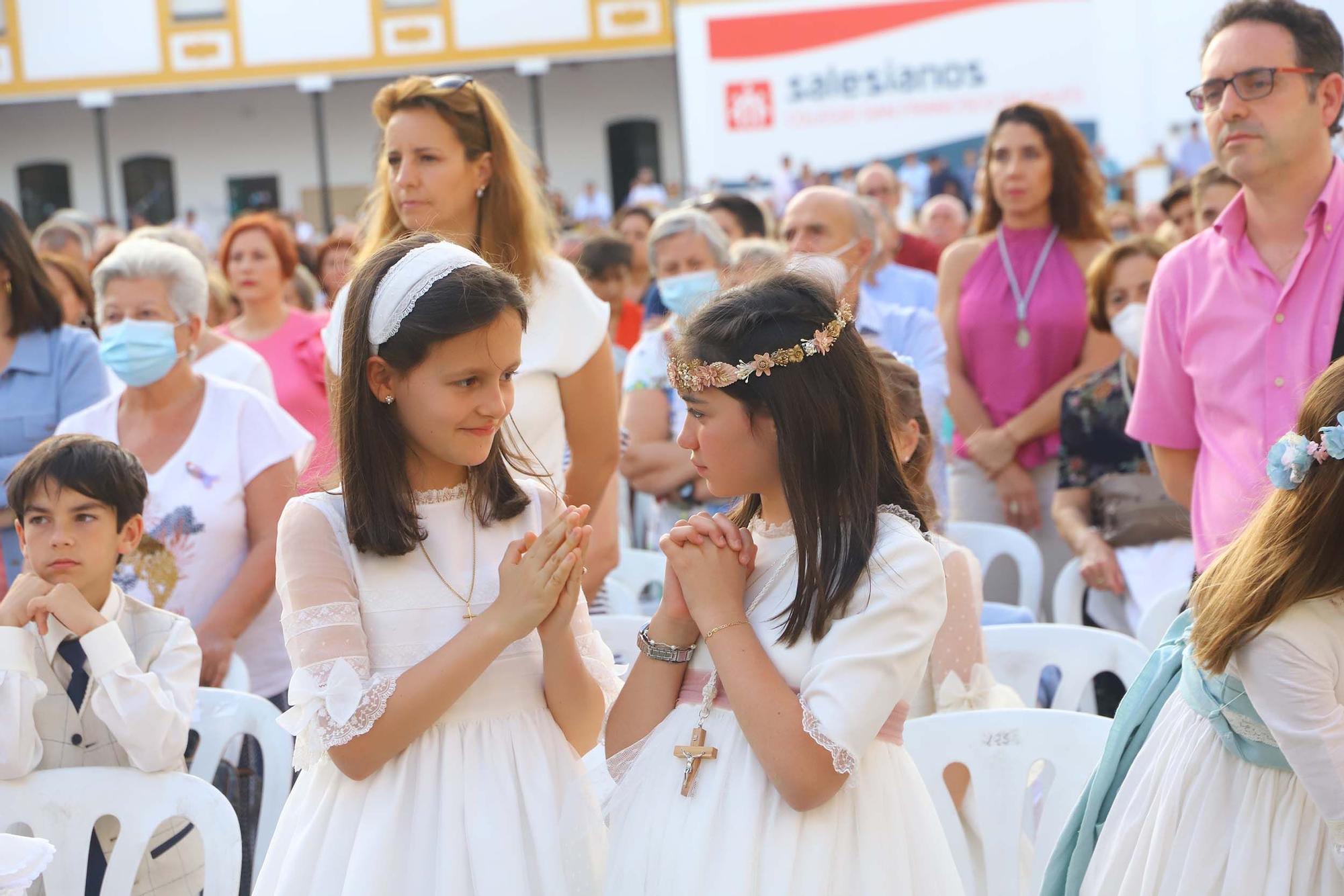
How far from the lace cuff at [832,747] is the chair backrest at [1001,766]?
2.62 feet

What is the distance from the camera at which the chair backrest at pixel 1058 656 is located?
312cm

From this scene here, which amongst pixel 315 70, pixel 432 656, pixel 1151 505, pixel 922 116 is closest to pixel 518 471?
pixel 432 656

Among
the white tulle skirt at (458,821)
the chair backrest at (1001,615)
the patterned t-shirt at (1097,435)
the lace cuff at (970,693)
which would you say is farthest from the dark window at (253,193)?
the white tulle skirt at (458,821)

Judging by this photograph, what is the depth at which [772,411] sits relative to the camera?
6.38 ft

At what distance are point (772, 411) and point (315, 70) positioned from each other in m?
24.5

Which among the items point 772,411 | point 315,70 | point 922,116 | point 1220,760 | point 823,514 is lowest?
point 1220,760

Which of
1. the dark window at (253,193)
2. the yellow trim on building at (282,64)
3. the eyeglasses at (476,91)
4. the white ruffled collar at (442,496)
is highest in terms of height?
the yellow trim on building at (282,64)

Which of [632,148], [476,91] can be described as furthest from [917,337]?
A: [632,148]

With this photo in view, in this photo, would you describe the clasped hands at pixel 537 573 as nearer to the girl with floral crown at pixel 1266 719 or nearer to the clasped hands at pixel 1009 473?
the girl with floral crown at pixel 1266 719

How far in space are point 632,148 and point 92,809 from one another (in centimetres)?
2516

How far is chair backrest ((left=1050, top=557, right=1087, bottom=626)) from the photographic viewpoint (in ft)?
13.3

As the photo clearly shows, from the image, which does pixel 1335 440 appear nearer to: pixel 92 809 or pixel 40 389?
pixel 92 809

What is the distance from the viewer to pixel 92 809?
255 centimetres

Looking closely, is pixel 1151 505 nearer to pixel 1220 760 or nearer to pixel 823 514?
pixel 1220 760
